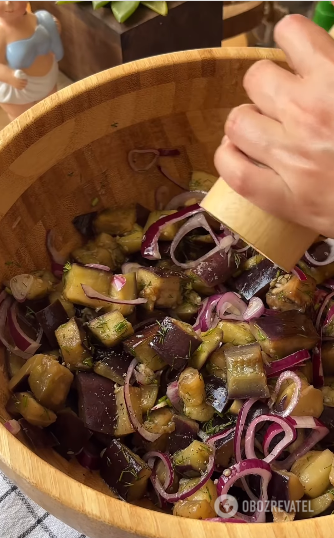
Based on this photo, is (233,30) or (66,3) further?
(233,30)

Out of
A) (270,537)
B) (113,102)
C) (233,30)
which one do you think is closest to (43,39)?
(113,102)

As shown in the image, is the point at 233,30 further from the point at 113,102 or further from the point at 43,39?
the point at 113,102

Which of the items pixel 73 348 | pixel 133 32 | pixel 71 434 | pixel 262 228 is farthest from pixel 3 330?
pixel 133 32

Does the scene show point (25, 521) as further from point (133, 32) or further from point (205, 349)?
point (133, 32)

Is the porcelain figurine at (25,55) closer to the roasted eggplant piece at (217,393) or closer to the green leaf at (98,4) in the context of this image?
the green leaf at (98,4)

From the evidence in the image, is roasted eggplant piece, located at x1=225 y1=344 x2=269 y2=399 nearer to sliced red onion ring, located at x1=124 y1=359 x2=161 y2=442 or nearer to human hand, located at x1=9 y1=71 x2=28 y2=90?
sliced red onion ring, located at x1=124 y1=359 x2=161 y2=442

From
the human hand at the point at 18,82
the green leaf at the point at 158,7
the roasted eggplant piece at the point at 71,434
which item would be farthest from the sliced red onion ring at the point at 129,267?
A: the green leaf at the point at 158,7

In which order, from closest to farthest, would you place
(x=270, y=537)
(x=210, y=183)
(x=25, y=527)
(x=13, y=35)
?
(x=270, y=537) < (x=25, y=527) < (x=210, y=183) < (x=13, y=35)
